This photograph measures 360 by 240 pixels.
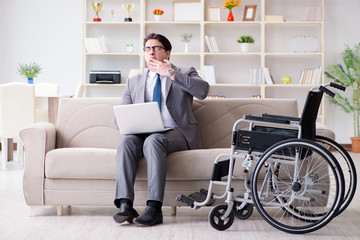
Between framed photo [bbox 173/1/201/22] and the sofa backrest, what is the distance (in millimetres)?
3662

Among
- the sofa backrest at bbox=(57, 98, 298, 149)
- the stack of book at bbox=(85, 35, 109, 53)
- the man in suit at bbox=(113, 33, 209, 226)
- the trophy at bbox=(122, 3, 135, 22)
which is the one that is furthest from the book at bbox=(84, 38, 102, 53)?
the man in suit at bbox=(113, 33, 209, 226)

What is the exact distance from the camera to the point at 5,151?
17.9 feet

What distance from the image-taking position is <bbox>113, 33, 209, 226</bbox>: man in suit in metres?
2.87

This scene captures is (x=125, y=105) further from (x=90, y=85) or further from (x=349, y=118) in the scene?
(x=349, y=118)

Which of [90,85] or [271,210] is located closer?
[271,210]

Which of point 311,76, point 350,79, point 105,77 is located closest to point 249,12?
point 311,76

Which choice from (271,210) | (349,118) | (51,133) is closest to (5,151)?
(51,133)

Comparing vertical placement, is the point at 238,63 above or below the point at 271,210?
above

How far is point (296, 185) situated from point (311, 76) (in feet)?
14.8

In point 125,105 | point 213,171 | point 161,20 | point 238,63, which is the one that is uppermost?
point 161,20

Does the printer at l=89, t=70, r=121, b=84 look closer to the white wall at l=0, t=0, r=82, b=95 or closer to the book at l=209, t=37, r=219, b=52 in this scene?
the white wall at l=0, t=0, r=82, b=95

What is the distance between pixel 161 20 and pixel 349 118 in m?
2.79

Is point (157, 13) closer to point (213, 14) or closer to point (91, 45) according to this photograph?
point (213, 14)

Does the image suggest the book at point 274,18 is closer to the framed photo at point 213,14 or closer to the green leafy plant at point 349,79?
the framed photo at point 213,14
